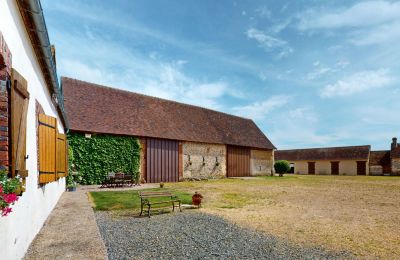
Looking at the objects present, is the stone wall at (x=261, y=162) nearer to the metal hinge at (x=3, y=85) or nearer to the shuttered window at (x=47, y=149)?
the shuttered window at (x=47, y=149)

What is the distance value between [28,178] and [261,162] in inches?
1051

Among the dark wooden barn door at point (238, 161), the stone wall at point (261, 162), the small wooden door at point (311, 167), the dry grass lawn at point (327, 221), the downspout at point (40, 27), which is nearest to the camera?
the downspout at point (40, 27)

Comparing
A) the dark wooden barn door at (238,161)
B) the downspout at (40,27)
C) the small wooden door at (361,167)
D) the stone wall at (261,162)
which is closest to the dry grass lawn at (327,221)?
the downspout at (40,27)

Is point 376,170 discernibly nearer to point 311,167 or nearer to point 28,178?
point 311,167

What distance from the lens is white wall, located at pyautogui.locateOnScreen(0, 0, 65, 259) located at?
337 cm

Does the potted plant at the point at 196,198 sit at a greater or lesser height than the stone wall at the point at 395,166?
greater

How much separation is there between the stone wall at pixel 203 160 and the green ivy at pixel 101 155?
4.52 m

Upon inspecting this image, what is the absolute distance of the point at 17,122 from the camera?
12.1ft

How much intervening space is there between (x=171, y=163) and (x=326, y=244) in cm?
1549

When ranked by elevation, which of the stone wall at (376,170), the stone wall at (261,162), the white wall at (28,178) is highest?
the white wall at (28,178)

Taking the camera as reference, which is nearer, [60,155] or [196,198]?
[60,155]

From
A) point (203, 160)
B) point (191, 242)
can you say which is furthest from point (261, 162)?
point (191, 242)

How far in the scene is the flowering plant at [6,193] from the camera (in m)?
2.45

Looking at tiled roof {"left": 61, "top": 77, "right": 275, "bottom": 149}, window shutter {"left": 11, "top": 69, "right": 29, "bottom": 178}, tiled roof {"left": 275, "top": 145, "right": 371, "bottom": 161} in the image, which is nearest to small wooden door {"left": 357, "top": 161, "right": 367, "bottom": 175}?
tiled roof {"left": 275, "top": 145, "right": 371, "bottom": 161}
